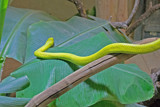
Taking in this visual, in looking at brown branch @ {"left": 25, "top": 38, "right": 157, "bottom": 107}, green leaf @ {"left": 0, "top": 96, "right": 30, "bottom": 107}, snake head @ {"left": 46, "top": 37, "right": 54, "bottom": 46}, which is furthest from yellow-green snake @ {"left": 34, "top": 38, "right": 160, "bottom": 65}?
green leaf @ {"left": 0, "top": 96, "right": 30, "bottom": 107}

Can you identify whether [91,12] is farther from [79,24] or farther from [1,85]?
[1,85]

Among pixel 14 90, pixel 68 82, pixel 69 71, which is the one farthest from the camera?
pixel 69 71

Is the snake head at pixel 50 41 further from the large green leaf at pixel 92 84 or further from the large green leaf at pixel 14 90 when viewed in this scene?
the large green leaf at pixel 14 90

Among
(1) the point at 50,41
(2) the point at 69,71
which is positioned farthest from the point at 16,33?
(2) the point at 69,71

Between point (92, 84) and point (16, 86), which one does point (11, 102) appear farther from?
point (92, 84)

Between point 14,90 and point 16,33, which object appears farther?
point 16,33

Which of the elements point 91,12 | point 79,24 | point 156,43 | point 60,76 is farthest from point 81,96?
point 91,12

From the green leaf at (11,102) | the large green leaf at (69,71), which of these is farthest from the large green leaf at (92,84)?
the green leaf at (11,102)

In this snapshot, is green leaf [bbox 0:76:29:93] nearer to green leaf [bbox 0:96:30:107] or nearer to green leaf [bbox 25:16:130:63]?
green leaf [bbox 0:96:30:107]
